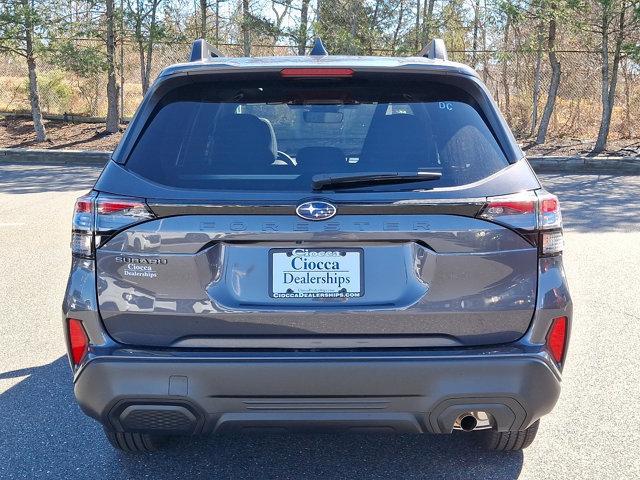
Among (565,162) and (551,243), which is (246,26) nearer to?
(565,162)

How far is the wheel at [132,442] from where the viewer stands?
3262 mm

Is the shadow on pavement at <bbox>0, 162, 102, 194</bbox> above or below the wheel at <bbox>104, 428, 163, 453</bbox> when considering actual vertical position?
above

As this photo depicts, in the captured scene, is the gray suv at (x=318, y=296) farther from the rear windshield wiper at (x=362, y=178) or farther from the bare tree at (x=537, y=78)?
the bare tree at (x=537, y=78)

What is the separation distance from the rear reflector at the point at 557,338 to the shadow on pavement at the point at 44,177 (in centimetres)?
1072

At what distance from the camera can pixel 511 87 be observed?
70.7 ft

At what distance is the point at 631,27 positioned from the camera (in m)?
16.2

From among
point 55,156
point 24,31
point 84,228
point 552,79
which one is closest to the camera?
point 84,228

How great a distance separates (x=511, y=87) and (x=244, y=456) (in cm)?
1994

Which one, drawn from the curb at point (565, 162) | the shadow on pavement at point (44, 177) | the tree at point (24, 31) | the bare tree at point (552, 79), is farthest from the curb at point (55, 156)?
the bare tree at point (552, 79)

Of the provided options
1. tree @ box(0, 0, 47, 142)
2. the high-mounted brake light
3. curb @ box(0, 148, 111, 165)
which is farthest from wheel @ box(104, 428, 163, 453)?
tree @ box(0, 0, 47, 142)

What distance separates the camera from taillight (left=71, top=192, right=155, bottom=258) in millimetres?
2633

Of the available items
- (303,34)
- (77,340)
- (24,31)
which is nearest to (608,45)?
(303,34)

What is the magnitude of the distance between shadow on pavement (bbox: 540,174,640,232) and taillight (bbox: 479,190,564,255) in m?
6.51

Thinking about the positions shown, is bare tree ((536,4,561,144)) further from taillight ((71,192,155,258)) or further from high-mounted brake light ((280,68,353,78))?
taillight ((71,192,155,258))
